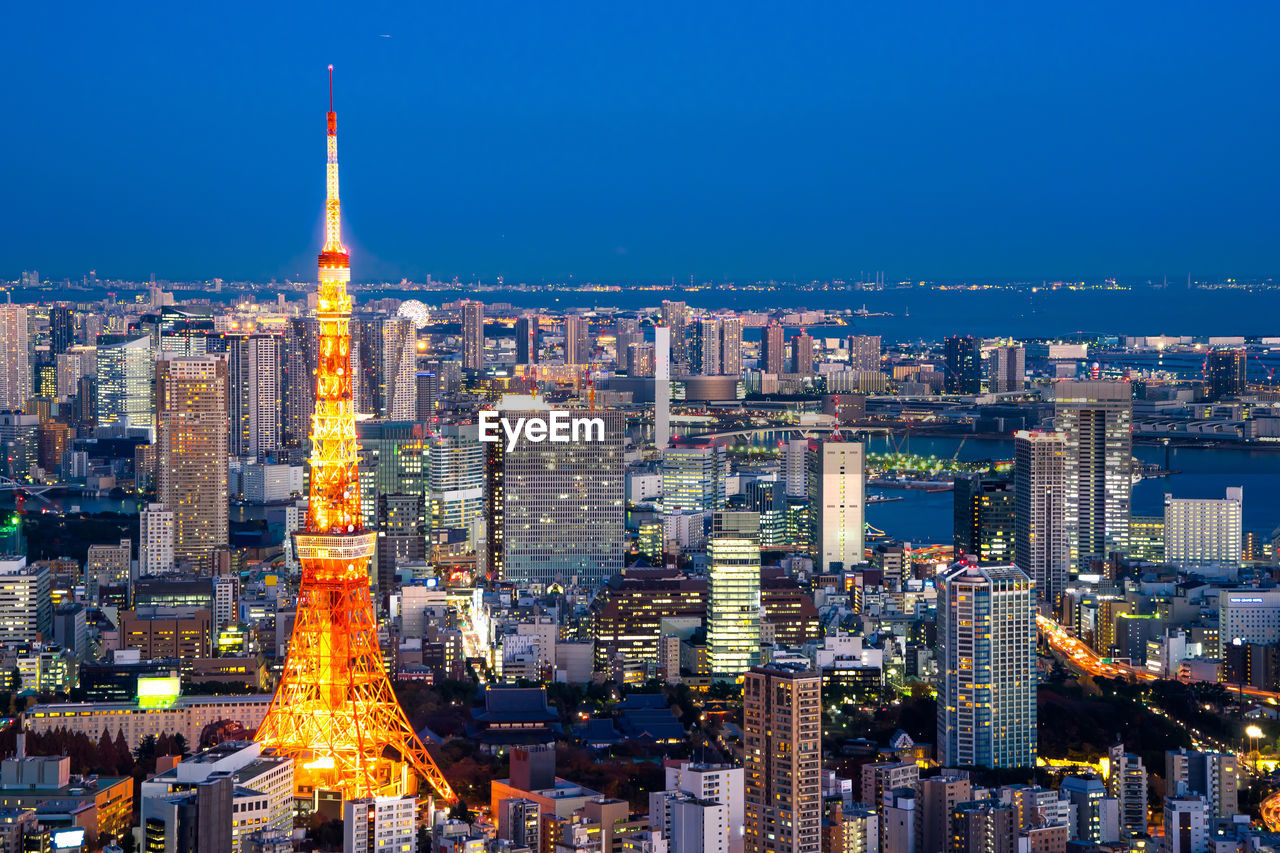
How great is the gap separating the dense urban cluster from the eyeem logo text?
6cm

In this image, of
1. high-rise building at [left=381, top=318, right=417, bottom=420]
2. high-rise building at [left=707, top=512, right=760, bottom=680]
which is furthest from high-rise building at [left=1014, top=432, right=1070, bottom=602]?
high-rise building at [left=381, top=318, right=417, bottom=420]

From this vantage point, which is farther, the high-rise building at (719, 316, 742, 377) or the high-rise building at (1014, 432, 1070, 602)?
the high-rise building at (719, 316, 742, 377)

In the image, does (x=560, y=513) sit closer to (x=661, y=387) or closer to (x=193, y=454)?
(x=193, y=454)

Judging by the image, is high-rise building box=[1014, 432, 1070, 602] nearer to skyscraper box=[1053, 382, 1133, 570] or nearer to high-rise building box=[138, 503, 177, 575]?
skyscraper box=[1053, 382, 1133, 570]

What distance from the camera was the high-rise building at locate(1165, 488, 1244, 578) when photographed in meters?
18.8

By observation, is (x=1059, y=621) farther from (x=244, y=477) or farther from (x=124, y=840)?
(x=244, y=477)

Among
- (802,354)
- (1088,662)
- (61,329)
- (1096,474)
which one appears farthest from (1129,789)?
(802,354)

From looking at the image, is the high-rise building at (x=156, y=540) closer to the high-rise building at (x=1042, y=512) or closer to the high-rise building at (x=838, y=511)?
the high-rise building at (x=838, y=511)

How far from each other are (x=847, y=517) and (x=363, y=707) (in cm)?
977

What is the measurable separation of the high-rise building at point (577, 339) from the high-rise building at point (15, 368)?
760cm

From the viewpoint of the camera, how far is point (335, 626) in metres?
9.99

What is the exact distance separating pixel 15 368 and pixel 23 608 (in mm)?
16849

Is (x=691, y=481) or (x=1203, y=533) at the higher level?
(x=691, y=481)

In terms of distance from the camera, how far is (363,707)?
9.97 metres
